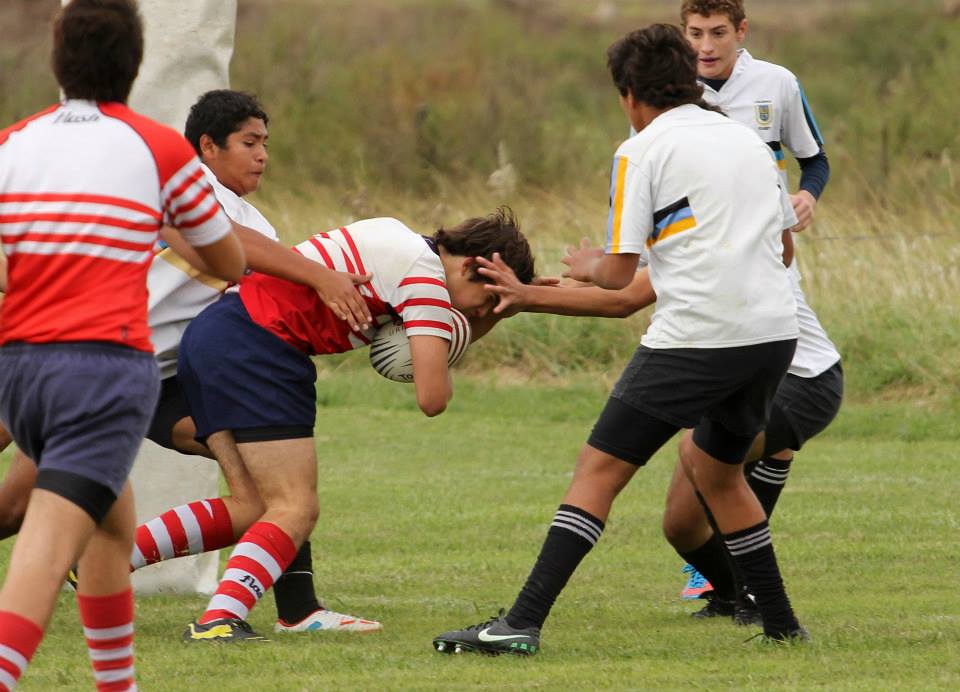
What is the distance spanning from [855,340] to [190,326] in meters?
7.76

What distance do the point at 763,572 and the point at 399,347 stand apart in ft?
4.28

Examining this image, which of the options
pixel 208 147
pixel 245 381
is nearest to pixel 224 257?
pixel 245 381

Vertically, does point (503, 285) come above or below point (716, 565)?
above

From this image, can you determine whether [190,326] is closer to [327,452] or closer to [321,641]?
[321,641]

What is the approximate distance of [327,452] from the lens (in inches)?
421

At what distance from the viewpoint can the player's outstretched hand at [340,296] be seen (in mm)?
5145

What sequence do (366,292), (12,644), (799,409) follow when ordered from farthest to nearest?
(799,409) → (366,292) → (12,644)

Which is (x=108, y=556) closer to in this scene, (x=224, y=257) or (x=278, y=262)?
(x=224, y=257)

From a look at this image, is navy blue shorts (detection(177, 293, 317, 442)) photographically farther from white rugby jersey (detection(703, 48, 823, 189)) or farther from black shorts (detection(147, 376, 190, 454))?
white rugby jersey (detection(703, 48, 823, 189))

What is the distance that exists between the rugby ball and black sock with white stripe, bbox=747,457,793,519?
128 centimetres

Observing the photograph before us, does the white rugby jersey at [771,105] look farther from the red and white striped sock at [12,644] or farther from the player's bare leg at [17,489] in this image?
the red and white striped sock at [12,644]

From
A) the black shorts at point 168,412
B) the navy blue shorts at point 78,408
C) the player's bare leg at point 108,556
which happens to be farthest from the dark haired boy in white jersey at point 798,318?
the navy blue shorts at point 78,408

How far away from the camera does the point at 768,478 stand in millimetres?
6000

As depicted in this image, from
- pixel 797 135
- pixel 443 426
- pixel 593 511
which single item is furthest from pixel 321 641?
pixel 443 426
